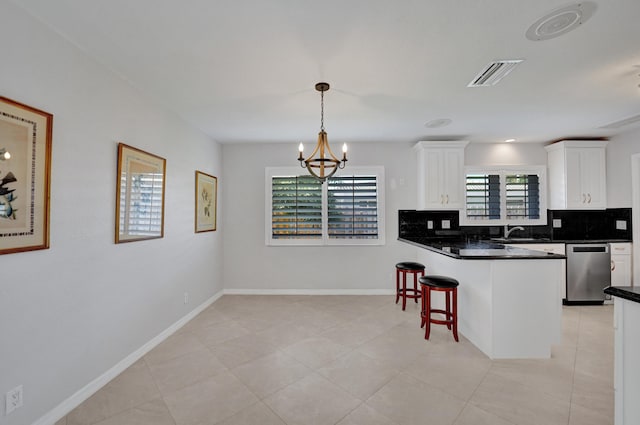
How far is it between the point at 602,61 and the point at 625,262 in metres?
3.51

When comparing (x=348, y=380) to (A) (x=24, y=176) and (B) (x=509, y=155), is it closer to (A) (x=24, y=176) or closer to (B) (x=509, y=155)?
(A) (x=24, y=176)

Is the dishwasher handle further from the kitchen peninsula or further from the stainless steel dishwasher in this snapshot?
the kitchen peninsula

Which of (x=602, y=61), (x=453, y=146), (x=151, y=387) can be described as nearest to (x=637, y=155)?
(x=453, y=146)

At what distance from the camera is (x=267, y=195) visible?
15.8 feet

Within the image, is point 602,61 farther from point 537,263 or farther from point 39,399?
point 39,399

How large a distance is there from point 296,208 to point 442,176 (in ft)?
7.82

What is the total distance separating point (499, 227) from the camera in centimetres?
479

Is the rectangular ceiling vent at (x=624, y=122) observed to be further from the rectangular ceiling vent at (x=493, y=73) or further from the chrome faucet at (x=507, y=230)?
the rectangular ceiling vent at (x=493, y=73)

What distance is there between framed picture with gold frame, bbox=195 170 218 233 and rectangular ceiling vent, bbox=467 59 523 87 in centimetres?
343

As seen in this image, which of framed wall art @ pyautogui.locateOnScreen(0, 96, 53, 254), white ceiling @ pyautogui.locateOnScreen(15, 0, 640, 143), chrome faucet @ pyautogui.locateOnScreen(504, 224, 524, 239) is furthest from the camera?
chrome faucet @ pyautogui.locateOnScreen(504, 224, 524, 239)

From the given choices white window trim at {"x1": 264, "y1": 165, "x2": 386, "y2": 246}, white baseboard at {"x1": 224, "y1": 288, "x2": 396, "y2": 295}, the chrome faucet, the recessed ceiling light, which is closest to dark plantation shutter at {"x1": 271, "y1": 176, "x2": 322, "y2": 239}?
white window trim at {"x1": 264, "y1": 165, "x2": 386, "y2": 246}

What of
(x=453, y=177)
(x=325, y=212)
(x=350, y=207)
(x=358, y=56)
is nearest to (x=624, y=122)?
(x=453, y=177)

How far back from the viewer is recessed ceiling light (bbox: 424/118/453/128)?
12.1ft

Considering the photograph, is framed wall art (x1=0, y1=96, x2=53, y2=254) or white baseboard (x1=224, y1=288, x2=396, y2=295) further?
white baseboard (x1=224, y1=288, x2=396, y2=295)
